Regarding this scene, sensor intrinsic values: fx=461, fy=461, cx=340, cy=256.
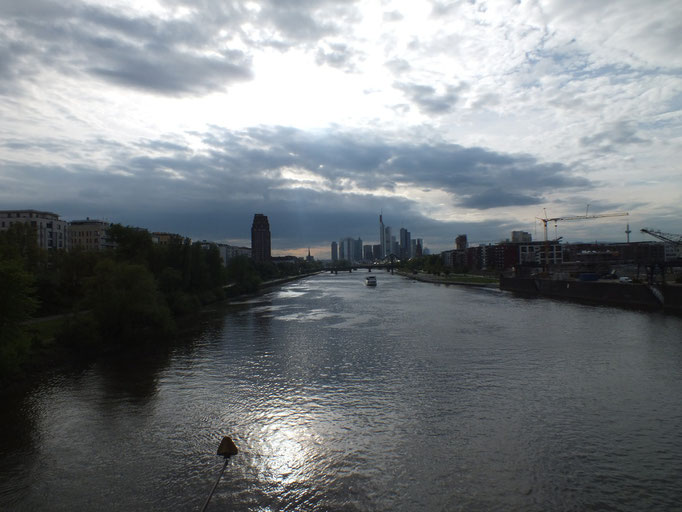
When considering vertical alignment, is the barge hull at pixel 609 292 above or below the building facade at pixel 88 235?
below

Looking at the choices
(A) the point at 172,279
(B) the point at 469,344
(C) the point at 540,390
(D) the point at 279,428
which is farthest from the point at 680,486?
(A) the point at 172,279

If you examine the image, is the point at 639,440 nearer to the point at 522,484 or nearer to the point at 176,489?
the point at 522,484

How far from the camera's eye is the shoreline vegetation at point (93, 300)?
1936 cm

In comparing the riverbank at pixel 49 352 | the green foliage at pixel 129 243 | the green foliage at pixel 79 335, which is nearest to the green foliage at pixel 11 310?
the riverbank at pixel 49 352

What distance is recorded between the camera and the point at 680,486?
10.5 m

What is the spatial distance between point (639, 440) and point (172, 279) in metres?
41.1

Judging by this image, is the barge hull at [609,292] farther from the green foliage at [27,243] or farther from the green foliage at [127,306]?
the green foliage at [27,243]

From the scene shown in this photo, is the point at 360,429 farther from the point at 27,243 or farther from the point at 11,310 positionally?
the point at 27,243

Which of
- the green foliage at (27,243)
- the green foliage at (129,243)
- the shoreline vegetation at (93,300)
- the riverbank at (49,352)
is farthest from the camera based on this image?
the green foliage at (129,243)

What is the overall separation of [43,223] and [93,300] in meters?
71.8

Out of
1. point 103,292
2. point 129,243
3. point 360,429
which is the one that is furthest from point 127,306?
point 360,429

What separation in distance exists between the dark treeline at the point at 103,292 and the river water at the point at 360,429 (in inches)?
107

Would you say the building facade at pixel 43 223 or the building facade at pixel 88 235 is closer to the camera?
the building facade at pixel 43 223

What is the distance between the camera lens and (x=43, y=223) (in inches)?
3433
